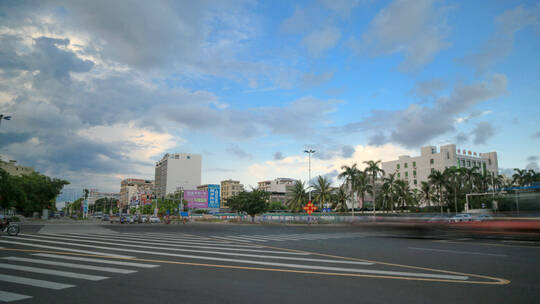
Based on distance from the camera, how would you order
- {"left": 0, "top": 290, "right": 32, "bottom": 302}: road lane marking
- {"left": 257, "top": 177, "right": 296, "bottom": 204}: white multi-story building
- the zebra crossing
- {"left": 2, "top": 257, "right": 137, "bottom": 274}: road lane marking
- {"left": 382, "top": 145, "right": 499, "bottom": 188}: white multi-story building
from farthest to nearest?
{"left": 257, "top": 177, "right": 296, "bottom": 204}: white multi-story building → {"left": 382, "top": 145, "right": 499, "bottom": 188}: white multi-story building → {"left": 2, "top": 257, "right": 137, "bottom": 274}: road lane marking → the zebra crossing → {"left": 0, "top": 290, "right": 32, "bottom": 302}: road lane marking

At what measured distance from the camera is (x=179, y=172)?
7407 inches

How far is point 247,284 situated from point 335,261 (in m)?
3.93

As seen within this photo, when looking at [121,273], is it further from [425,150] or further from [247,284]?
[425,150]

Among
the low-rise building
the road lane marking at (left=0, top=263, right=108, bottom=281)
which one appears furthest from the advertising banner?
the low-rise building

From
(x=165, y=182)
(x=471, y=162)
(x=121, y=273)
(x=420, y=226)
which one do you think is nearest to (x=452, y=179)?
(x=471, y=162)

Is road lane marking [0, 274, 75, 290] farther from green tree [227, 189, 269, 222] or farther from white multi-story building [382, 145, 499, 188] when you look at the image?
white multi-story building [382, 145, 499, 188]

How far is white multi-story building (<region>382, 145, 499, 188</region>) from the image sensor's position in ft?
327

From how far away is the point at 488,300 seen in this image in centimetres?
521

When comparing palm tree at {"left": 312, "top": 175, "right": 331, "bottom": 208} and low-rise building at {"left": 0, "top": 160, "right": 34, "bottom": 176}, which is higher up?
low-rise building at {"left": 0, "top": 160, "right": 34, "bottom": 176}

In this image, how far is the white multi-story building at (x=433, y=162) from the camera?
327ft

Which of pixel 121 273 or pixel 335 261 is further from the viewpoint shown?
pixel 335 261

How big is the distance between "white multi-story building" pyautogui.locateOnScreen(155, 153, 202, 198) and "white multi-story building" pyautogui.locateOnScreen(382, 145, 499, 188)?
369 feet

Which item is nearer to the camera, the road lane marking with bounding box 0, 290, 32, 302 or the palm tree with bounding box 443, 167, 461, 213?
the road lane marking with bounding box 0, 290, 32, 302

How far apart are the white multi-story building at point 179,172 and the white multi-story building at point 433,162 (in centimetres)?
11241
